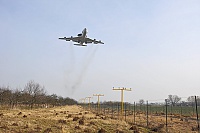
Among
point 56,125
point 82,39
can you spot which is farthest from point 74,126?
point 82,39

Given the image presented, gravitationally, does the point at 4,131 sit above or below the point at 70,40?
below

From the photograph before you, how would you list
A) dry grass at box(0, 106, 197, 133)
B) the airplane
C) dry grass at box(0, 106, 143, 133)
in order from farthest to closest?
the airplane → dry grass at box(0, 106, 197, 133) → dry grass at box(0, 106, 143, 133)

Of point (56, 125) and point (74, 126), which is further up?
point (56, 125)

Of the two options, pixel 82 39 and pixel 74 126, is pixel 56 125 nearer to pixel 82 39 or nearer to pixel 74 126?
pixel 74 126

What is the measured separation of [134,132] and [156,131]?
9.05 ft

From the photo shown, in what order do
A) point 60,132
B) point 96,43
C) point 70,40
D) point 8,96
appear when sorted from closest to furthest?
point 60,132
point 70,40
point 96,43
point 8,96

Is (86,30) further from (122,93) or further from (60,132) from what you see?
(60,132)

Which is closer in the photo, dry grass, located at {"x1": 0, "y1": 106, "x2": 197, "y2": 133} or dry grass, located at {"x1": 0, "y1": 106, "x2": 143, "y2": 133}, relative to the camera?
dry grass, located at {"x1": 0, "y1": 106, "x2": 143, "y2": 133}

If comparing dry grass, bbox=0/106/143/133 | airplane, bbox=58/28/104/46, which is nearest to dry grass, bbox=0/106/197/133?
dry grass, bbox=0/106/143/133

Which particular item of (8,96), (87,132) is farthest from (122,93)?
(8,96)

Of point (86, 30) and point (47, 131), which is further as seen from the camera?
point (86, 30)

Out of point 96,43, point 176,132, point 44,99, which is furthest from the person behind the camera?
point 44,99

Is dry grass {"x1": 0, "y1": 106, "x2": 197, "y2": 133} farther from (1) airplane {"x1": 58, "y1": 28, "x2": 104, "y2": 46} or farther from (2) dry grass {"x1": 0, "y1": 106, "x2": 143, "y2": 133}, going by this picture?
(1) airplane {"x1": 58, "y1": 28, "x2": 104, "y2": 46}

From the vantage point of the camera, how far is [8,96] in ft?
171
